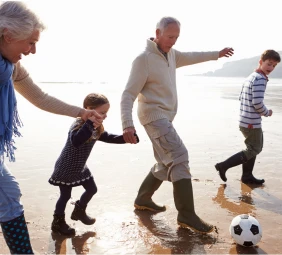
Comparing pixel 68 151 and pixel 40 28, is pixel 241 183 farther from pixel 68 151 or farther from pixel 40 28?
pixel 40 28

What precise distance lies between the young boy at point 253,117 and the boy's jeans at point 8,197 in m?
3.60

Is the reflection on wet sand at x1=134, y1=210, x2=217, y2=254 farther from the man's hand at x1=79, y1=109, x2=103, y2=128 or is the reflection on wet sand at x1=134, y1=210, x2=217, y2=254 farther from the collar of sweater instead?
the collar of sweater

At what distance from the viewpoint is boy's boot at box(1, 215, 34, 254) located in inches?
118

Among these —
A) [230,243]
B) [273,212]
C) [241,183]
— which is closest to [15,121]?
[230,243]

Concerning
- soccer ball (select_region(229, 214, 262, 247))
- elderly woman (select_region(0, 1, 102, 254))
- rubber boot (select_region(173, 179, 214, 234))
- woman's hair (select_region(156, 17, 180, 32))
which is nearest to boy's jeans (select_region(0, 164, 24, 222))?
elderly woman (select_region(0, 1, 102, 254))

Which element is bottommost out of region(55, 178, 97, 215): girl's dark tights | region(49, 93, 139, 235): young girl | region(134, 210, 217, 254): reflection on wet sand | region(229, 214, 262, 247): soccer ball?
region(134, 210, 217, 254): reflection on wet sand

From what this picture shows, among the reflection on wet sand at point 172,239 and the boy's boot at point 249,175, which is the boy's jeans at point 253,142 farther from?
the reflection on wet sand at point 172,239

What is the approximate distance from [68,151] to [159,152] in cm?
103

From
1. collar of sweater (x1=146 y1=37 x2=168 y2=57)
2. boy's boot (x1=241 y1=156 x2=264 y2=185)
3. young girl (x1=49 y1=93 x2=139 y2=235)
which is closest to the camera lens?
young girl (x1=49 y1=93 x2=139 y2=235)

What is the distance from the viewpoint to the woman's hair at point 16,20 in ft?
8.78

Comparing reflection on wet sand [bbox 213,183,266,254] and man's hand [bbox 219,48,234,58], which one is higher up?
man's hand [bbox 219,48,234,58]

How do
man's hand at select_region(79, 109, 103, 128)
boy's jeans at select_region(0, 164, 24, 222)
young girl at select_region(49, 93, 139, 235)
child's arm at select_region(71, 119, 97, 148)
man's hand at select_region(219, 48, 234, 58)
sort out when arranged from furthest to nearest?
man's hand at select_region(219, 48, 234, 58) < young girl at select_region(49, 93, 139, 235) < child's arm at select_region(71, 119, 97, 148) < man's hand at select_region(79, 109, 103, 128) < boy's jeans at select_region(0, 164, 24, 222)

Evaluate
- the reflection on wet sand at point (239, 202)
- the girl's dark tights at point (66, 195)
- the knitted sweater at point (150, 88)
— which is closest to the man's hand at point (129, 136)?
the knitted sweater at point (150, 88)

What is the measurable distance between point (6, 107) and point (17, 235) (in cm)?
94
